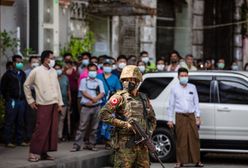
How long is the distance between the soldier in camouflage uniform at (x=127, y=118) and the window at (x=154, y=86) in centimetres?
577

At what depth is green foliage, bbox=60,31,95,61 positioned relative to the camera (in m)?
18.7

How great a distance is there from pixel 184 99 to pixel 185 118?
0.39m

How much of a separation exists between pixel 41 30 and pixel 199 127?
5270 millimetres

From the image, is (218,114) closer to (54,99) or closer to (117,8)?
(54,99)

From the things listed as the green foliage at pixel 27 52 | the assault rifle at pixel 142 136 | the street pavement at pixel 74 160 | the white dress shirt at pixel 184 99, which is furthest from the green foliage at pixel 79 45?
the assault rifle at pixel 142 136

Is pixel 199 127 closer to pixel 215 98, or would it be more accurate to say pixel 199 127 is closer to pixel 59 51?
pixel 215 98

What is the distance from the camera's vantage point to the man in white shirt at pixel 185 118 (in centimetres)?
1336

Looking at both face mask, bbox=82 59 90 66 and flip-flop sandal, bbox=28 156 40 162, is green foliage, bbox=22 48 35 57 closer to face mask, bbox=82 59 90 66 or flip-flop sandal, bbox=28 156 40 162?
face mask, bbox=82 59 90 66

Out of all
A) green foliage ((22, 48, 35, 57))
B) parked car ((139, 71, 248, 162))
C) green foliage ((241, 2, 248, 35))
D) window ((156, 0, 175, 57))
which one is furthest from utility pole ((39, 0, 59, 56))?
green foliage ((241, 2, 248, 35))

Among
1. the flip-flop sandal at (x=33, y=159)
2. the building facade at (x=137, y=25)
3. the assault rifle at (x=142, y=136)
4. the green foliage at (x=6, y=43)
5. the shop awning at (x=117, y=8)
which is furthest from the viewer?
the shop awning at (x=117, y=8)

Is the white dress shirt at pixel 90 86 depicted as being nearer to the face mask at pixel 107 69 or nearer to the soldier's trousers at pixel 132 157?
the face mask at pixel 107 69

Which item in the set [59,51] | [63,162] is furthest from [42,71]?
[59,51]

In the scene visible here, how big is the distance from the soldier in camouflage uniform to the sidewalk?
Answer: 3.56m

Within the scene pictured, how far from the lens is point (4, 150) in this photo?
14.0 metres
